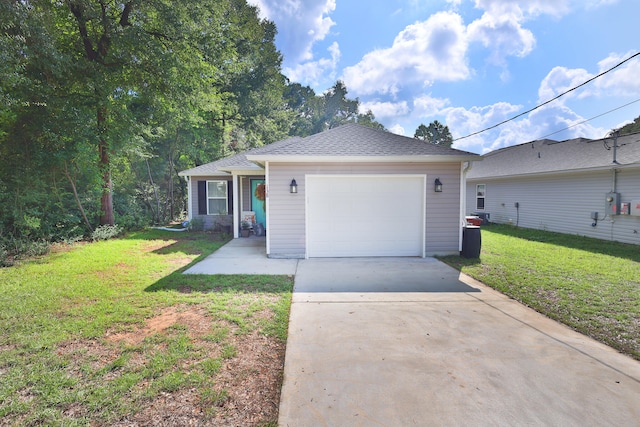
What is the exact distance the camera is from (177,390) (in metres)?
2.33

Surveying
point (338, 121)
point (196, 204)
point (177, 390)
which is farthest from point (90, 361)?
point (338, 121)

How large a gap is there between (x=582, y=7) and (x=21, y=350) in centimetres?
1300

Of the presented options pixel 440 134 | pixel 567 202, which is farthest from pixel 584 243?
pixel 440 134

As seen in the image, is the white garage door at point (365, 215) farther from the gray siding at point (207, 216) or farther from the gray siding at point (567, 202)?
the gray siding at point (567, 202)

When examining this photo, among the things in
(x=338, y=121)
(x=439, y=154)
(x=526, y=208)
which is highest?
(x=338, y=121)

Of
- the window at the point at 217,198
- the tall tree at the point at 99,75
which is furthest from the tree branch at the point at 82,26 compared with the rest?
the window at the point at 217,198

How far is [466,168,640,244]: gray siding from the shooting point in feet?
29.6

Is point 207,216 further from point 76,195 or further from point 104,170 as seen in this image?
point 76,195

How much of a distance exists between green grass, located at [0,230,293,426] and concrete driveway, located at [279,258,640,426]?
0.63 metres

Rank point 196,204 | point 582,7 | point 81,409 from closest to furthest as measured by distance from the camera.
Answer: point 81,409 → point 582,7 → point 196,204

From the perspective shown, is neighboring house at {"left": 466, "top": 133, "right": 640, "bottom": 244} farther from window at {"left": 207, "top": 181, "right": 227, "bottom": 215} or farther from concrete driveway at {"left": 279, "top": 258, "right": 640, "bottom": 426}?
window at {"left": 207, "top": 181, "right": 227, "bottom": 215}

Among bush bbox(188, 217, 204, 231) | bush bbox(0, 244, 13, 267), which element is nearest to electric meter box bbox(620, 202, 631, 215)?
bush bbox(188, 217, 204, 231)

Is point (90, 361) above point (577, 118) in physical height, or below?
below

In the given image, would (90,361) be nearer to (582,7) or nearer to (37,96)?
(37,96)
